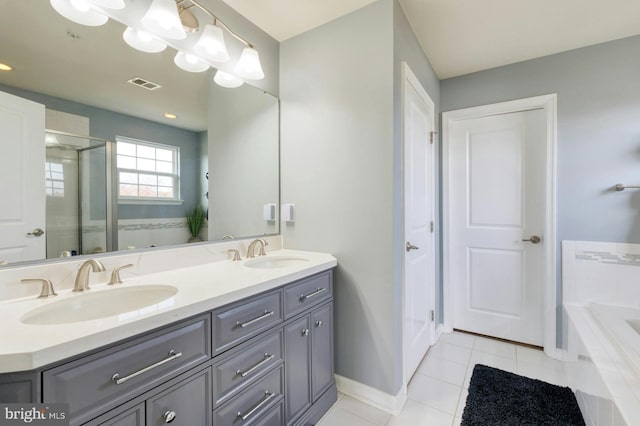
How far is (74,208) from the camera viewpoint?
120cm

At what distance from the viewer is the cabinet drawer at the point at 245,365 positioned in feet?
3.50

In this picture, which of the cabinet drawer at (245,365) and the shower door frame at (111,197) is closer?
the cabinet drawer at (245,365)

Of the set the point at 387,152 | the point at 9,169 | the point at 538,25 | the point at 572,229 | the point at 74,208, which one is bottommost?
the point at 572,229

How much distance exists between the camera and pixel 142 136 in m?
1.43

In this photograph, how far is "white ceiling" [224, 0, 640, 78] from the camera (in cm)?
173

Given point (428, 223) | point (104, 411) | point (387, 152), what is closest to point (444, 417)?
point (428, 223)

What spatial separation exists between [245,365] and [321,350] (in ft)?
1.92

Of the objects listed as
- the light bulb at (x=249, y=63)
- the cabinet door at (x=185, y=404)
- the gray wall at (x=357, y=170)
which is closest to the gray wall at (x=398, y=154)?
the gray wall at (x=357, y=170)

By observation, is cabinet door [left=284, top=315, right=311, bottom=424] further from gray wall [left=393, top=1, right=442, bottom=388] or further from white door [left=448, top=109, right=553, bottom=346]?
white door [left=448, top=109, right=553, bottom=346]

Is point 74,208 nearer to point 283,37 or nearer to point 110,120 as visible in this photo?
point 110,120

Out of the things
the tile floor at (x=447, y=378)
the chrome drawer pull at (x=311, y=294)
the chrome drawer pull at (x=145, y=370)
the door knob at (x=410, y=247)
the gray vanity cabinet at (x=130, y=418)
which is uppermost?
the door knob at (x=410, y=247)

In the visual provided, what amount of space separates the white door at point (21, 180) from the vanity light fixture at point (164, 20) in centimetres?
61

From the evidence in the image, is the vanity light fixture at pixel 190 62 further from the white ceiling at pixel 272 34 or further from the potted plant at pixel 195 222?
the potted plant at pixel 195 222

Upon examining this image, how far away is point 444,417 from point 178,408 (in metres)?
1.45
